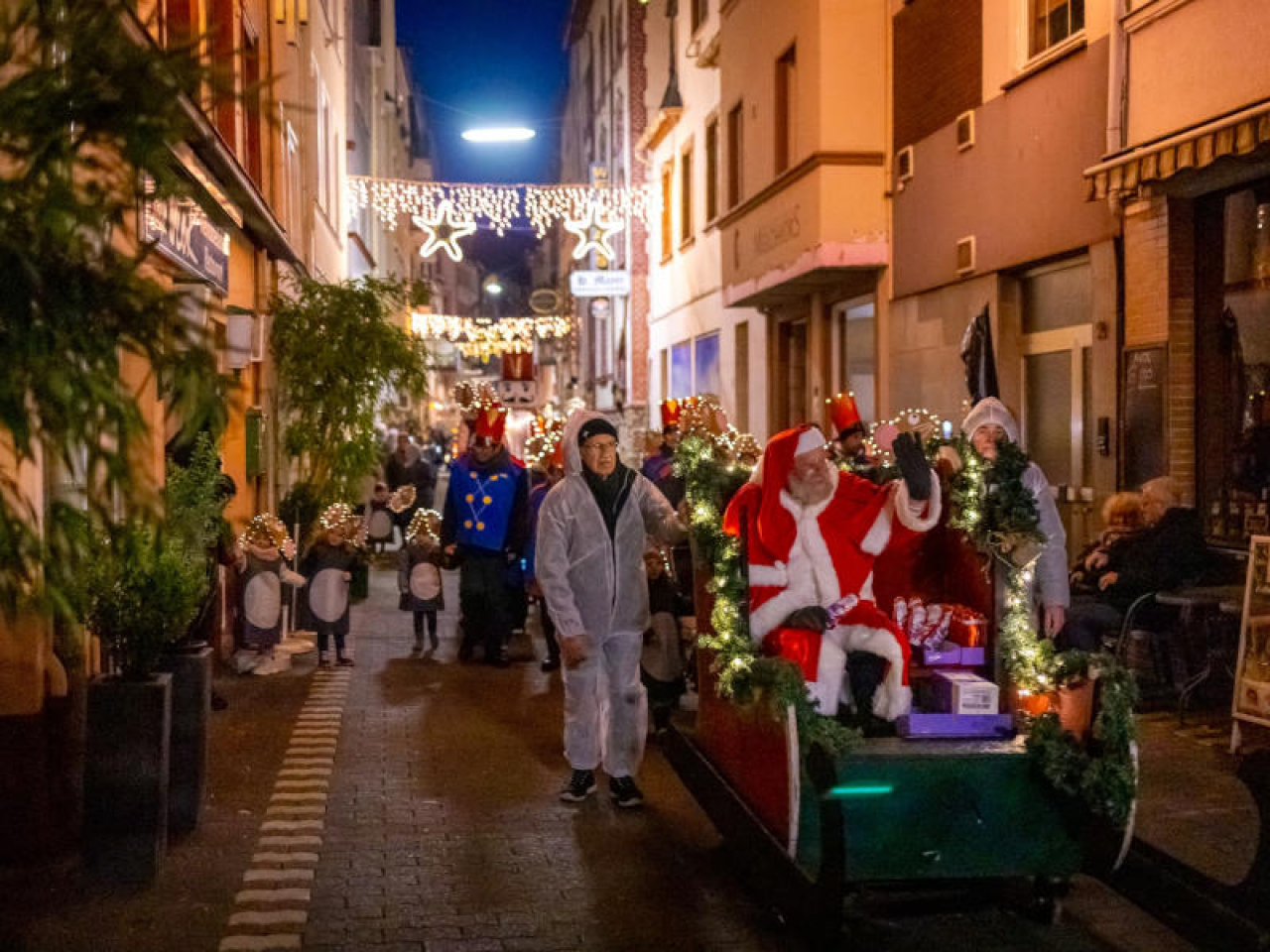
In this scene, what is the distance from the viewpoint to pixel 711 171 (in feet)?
82.8

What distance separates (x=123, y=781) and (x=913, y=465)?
3.65 meters

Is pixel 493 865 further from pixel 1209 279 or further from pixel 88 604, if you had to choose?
pixel 1209 279

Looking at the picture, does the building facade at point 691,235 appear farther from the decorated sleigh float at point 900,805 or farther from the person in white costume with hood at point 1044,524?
the decorated sleigh float at point 900,805

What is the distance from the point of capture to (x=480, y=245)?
306 feet

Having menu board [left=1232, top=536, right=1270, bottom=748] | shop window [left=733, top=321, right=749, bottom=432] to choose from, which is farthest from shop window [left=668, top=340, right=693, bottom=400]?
menu board [left=1232, top=536, right=1270, bottom=748]

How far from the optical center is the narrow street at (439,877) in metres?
5.98

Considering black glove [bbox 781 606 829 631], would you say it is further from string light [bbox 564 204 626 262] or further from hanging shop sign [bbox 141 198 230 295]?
string light [bbox 564 204 626 262]

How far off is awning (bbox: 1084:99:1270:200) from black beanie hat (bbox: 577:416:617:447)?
4177 mm

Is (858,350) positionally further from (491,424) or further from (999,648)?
(999,648)

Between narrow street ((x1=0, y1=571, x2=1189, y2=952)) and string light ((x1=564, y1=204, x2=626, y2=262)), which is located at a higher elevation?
string light ((x1=564, y1=204, x2=626, y2=262))

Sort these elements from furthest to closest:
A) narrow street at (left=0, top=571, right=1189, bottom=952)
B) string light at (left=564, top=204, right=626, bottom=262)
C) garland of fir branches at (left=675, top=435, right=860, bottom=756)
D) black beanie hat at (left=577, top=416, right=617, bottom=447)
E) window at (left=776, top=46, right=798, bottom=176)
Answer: string light at (left=564, top=204, right=626, bottom=262) → window at (left=776, top=46, right=798, bottom=176) → black beanie hat at (left=577, top=416, right=617, bottom=447) → narrow street at (left=0, top=571, right=1189, bottom=952) → garland of fir branches at (left=675, top=435, right=860, bottom=756)

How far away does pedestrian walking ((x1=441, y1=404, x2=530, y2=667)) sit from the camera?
13039mm

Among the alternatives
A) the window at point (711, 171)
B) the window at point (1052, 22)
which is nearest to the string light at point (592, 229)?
the window at point (711, 171)

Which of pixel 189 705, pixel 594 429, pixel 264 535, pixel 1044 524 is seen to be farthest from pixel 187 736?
pixel 264 535
